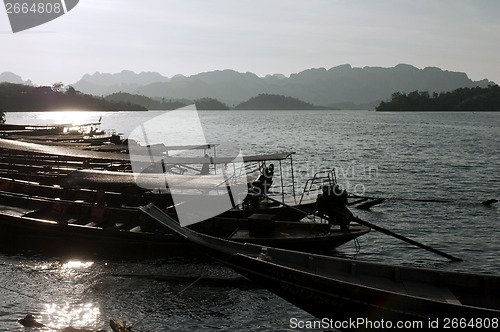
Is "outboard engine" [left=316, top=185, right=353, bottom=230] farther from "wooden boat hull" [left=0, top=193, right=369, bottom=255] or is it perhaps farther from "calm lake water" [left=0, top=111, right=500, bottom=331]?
"calm lake water" [left=0, top=111, right=500, bottom=331]

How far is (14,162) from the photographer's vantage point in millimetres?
38312

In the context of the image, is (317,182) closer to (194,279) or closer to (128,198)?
(128,198)

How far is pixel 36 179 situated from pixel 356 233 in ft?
76.5

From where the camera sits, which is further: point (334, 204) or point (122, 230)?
point (122, 230)

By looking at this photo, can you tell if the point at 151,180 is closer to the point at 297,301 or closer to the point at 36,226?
the point at 36,226

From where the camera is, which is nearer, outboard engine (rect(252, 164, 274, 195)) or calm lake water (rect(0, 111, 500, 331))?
calm lake water (rect(0, 111, 500, 331))

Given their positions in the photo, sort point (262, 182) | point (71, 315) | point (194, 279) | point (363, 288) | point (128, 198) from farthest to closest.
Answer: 1. point (128, 198)
2. point (262, 182)
3. point (194, 279)
4. point (71, 315)
5. point (363, 288)

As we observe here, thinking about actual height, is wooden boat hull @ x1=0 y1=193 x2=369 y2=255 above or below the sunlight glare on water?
above

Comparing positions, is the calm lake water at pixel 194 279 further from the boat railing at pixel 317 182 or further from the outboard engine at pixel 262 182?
the outboard engine at pixel 262 182

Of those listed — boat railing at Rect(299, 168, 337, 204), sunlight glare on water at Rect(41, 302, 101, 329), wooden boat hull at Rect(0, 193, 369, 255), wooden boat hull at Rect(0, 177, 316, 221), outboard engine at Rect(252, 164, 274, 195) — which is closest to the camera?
sunlight glare on water at Rect(41, 302, 101, 329)

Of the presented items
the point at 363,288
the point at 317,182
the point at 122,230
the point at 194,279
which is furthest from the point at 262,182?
the point at 317,182

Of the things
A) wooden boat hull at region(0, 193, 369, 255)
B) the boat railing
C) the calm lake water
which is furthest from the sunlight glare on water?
the boat railing

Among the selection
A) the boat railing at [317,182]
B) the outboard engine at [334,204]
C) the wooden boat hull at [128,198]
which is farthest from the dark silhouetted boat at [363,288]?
the wooden boat hull at [128,198]

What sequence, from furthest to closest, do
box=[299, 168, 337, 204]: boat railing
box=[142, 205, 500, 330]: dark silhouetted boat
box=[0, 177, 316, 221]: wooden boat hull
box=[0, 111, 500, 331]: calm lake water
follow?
1. box=[0, 177, 316, 221]: wooden boat hull
2. box=[299, 168, 337, 204]: boat railing
3. box=[0, 111, 500, 331]: calm lake water
4. box=[142, 205, 500, 330]: dark silhouetted boat
